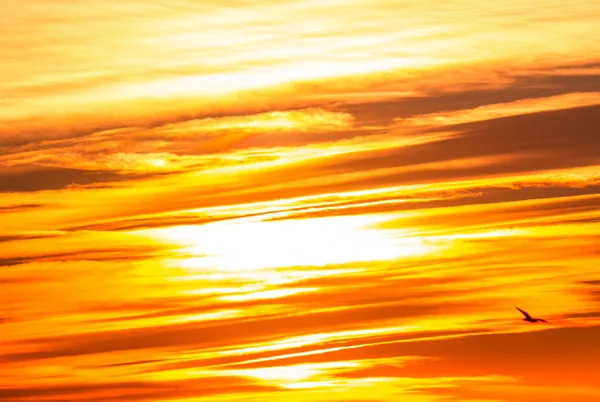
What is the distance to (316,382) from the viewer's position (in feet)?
233

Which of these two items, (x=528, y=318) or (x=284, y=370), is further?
(x=284, y=370)

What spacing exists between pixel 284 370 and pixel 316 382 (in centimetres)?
260

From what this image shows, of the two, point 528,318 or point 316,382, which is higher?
point 316,382

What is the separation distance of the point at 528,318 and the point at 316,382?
23.3 m

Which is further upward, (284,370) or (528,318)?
(284,370)

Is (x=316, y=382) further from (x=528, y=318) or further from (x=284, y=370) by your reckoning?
(x=528, y=318)

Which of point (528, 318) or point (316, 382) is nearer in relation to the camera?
point (528, 318)

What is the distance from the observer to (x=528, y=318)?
50.8m

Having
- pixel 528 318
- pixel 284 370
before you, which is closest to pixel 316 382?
pixel 284 370

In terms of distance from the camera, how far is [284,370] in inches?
2749
